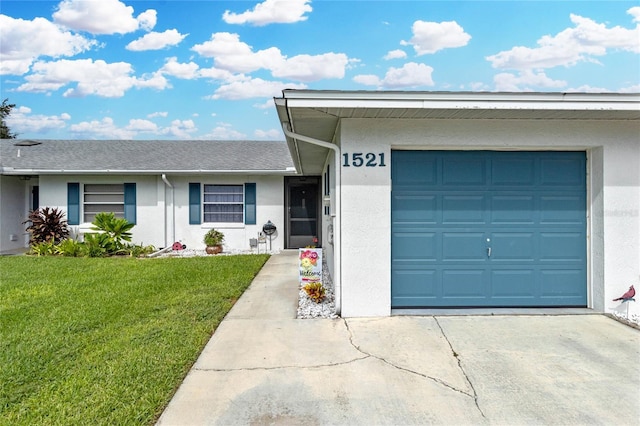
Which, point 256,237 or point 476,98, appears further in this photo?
point 256,237

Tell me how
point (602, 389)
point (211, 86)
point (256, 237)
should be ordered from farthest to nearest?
point (211, 86), point (256, 237), point (602, 389)

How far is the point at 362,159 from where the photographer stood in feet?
15.7

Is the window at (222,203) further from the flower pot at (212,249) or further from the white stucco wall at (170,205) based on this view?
the flower pot at (212,249)

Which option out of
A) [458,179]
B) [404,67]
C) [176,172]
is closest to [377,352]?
[458,179]

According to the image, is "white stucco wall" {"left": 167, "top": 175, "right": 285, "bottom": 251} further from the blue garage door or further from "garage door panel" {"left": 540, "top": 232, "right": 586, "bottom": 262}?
"garage door panel" {"left": 540, "top": 232, "right": 586, "bottom": 262}

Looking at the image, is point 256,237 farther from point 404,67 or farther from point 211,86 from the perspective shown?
point 211,86

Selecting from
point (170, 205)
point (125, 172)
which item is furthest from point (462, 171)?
point (125, 172)

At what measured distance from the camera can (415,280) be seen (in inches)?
199

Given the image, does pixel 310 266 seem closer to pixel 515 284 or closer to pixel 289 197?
pixel 515 284

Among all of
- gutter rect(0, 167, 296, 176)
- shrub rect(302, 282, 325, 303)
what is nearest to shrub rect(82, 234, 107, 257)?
gutter rect(0, 167, 296, 176)

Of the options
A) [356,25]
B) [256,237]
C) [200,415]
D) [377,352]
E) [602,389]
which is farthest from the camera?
[256,237]

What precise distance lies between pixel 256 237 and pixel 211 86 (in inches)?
370

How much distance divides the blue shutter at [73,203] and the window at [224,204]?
409cm

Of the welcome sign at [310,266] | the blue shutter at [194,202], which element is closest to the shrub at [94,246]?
the blue shutter at [194,202]
